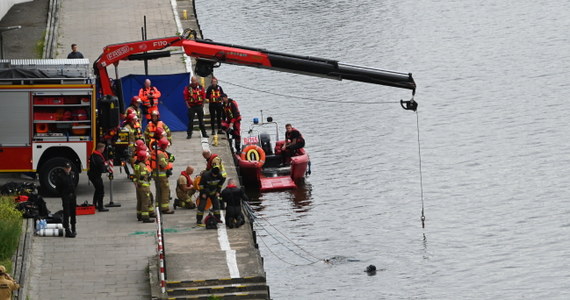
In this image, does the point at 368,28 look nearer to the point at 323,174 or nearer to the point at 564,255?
the point at 323,174

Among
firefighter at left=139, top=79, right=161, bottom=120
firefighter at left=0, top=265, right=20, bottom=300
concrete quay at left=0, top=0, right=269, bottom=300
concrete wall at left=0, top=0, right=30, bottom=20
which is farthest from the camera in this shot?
concrete wall at left=0, top=0, right=30, bottom=20

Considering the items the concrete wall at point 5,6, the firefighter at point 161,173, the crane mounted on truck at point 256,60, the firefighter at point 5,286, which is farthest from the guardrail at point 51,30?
the firefighter at point 5,286

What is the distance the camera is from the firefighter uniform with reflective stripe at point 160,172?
111 ft

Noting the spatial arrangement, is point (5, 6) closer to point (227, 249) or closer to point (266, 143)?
point (266, 143)

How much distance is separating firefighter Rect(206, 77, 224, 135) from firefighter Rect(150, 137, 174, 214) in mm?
7227

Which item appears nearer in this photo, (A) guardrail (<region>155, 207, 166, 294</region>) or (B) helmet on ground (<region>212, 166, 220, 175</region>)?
(A) guardrail (<region>155, 207, 166, 294</region>)

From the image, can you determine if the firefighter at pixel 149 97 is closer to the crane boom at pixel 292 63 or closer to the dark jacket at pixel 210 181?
the crane boom at pixel 292 63

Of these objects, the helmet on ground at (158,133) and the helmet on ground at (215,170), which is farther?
the helmet on ground at (158,133)

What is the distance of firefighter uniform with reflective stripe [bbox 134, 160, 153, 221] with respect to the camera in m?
33.5

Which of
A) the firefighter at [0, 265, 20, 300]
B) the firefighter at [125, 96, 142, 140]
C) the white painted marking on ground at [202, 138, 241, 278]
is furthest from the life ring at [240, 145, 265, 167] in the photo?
the firefighter at [0, 265, 20, 300]

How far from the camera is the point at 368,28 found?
71188 millimetres

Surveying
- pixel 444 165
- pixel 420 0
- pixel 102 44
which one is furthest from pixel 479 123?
pixel 420 0

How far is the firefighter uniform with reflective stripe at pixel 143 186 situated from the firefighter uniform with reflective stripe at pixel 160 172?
0.65 feet

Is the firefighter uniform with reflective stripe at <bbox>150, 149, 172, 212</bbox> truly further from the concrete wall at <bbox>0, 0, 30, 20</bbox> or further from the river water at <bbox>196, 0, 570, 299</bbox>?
the concrete wall at <bbox>0, 0, 30, 20</bbox>
